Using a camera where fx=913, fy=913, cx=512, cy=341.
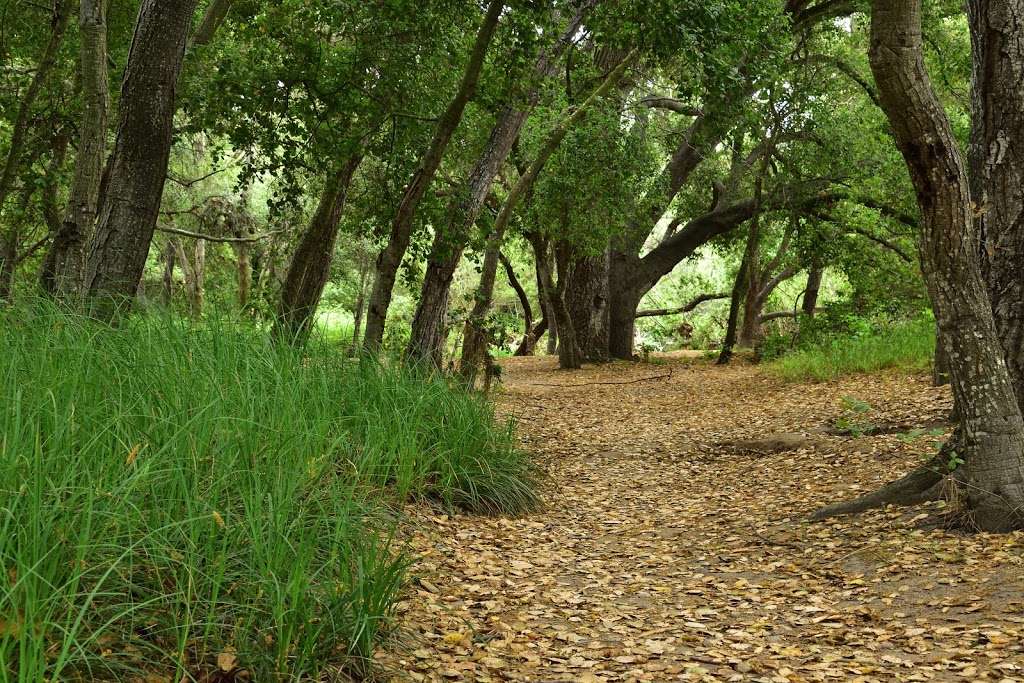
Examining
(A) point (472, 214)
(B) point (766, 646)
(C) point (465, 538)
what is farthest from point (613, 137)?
(B) point (766, 646)

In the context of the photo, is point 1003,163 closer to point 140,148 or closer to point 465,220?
point 465,220

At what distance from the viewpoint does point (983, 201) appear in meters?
5.69

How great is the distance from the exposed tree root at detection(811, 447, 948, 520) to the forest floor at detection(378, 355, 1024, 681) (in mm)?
127

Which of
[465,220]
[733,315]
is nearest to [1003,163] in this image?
[465,220]

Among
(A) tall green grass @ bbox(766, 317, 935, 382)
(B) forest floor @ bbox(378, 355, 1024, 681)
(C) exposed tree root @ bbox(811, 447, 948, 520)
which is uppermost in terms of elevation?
(A) tall green grass @ bbox(766, 317, 935, 382)

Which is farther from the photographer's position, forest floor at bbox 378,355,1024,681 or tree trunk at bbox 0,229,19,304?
tree trunk at bbox 0,229,19,304

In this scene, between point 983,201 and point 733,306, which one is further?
point 733,306

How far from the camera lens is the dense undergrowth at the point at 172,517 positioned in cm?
278

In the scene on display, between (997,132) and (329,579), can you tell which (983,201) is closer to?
(997,132)

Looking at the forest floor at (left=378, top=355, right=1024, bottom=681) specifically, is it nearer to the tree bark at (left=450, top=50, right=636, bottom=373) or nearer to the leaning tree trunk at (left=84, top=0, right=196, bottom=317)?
the tree bark at (left=450, top=50, right=636, bottom=373)

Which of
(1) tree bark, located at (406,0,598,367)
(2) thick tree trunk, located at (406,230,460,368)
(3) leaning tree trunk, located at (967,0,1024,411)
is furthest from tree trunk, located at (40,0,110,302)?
(3) leaning tree trunk, located at (967,0,1024,411)

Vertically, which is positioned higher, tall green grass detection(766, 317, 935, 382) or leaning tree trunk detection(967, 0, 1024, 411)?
leaning tree trunk detection(967, 0, 1024, 411)

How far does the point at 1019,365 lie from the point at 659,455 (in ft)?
14.3

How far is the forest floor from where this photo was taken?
397cm
